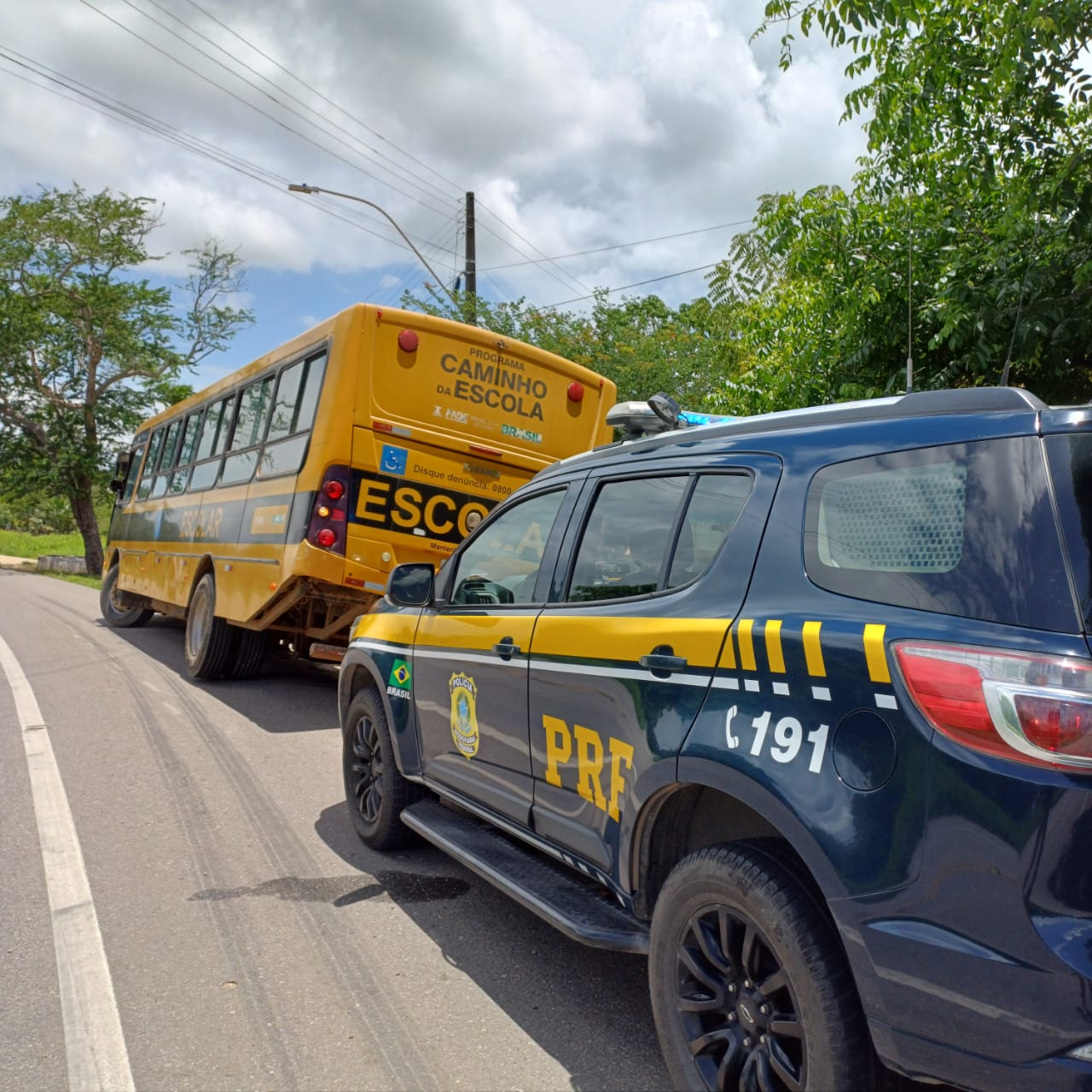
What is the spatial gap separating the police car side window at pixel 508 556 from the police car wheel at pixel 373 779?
3.01 ft

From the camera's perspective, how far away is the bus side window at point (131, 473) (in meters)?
14.7

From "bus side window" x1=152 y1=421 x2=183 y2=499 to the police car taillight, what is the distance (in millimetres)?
11802

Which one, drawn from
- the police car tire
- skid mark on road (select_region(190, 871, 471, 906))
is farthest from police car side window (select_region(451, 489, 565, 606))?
the police car tire

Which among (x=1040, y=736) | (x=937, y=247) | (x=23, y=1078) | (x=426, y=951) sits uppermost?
(x=937, y=247)

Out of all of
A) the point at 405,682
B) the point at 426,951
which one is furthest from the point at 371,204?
the point at 426,951

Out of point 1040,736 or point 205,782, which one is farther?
point 205,782

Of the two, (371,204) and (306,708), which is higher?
(371,204)

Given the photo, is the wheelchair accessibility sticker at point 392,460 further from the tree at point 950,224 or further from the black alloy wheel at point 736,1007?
the black alloy wheel at point 736,1007

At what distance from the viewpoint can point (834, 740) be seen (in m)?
2.14

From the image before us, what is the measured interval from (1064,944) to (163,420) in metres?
13.3

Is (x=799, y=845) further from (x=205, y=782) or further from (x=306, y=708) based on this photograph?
(x=306, y=708)

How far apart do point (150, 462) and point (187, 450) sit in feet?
7.71

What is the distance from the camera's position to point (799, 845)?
2184mm

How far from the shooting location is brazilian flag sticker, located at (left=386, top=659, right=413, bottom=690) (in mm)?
4457
